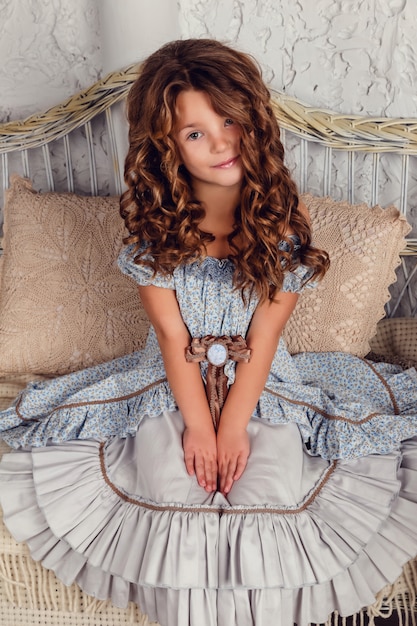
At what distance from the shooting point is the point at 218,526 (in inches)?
46.5

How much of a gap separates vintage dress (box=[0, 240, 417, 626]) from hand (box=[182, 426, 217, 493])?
18 mm

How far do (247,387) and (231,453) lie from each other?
0.42ft

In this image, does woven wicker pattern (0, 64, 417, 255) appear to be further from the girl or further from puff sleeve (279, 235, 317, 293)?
puff sleeve (279, 235, 317, 293)

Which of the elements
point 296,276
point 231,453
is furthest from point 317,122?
point 231,453

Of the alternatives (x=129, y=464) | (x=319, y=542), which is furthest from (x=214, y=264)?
(x=319, y=542)

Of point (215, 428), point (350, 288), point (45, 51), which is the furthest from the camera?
point (45, 51)

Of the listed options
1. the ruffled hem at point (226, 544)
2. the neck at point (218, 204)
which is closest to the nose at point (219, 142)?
the neck at point (218, 204)

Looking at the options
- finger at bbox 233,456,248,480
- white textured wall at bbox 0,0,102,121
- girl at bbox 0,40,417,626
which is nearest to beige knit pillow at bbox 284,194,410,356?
girl at bbox 0,40,417,626

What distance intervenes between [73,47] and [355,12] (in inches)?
28.5

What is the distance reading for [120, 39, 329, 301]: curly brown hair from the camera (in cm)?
130

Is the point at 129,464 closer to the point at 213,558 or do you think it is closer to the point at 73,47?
the point at 213,558

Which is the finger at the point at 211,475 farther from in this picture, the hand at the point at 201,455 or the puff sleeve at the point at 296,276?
the puff sleeve at the point at 296,276

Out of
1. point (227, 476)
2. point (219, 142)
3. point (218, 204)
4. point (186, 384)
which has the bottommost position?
point (227, 476)

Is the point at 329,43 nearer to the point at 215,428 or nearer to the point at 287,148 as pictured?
the point at 287,148
